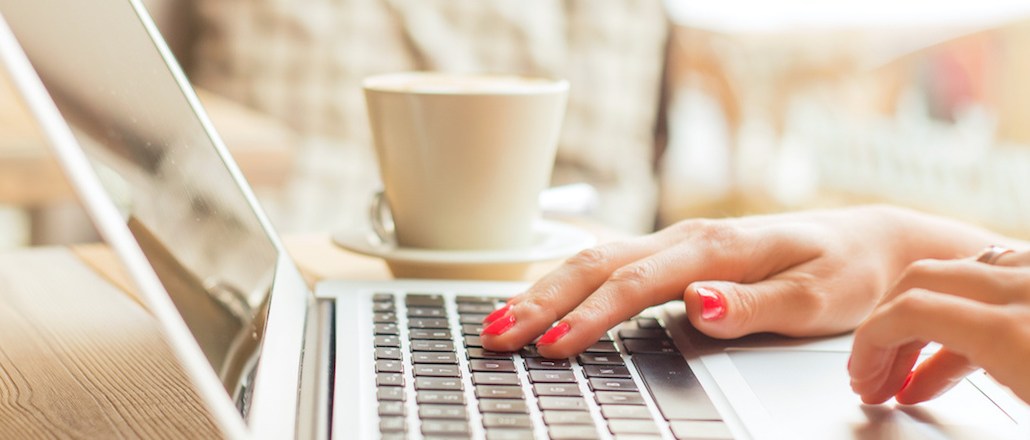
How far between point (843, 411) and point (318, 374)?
0.24m

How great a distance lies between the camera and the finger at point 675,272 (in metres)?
0.54

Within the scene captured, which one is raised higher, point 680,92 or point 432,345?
point 432,345

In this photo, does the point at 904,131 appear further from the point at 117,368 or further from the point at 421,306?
the point at 117,368

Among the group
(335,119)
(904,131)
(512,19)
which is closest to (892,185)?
(904,131)

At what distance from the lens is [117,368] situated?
57cm

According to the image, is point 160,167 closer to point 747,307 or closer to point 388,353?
point 388,353

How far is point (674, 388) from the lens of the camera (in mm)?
473

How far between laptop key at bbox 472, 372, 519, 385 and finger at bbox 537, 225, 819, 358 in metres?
0.05

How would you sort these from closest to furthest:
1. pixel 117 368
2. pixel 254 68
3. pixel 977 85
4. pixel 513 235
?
pixel 117 368 < pixel 513 235 < pixel 254 68 < pixel 977 85

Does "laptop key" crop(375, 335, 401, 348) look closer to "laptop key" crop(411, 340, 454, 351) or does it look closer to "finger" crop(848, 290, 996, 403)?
"laptop key" crop(411, 340, 454, 351)

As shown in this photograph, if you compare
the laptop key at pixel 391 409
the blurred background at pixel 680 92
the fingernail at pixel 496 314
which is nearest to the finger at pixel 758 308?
the fingernail at pixel 496 314

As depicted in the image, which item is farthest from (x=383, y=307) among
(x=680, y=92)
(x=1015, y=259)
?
(x=680, y=92)

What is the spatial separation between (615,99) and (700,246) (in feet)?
4.51

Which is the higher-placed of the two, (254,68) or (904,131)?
(254,68)
